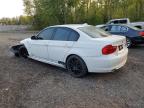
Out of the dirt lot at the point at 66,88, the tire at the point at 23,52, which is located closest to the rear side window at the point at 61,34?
the dirt lot at the point at 66,88

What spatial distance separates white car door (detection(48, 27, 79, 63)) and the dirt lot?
0.51 metres

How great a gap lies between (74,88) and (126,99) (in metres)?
1.39

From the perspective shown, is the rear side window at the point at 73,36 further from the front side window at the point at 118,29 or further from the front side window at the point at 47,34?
the front side window at the point at 118,29

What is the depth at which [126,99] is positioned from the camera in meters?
5.46

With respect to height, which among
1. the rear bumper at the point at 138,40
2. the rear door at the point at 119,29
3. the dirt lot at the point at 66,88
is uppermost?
the rear door at the point at 119,29

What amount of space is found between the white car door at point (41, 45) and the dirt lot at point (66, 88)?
485 mm

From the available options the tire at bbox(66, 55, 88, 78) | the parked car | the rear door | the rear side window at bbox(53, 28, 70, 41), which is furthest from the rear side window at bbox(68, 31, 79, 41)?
the rear door

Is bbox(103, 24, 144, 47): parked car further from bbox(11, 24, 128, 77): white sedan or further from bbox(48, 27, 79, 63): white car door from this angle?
bbox(48, 27, 79, 63): white car door

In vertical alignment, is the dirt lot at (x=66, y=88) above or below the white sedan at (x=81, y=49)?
below

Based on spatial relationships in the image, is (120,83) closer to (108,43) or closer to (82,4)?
(108,43)

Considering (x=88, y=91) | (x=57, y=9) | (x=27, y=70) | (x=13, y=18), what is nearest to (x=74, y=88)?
(x=88, y=91)

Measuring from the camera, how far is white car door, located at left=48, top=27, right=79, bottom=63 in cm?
732

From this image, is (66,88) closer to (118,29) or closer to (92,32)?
(92,32)

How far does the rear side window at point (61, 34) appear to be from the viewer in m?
7.56
